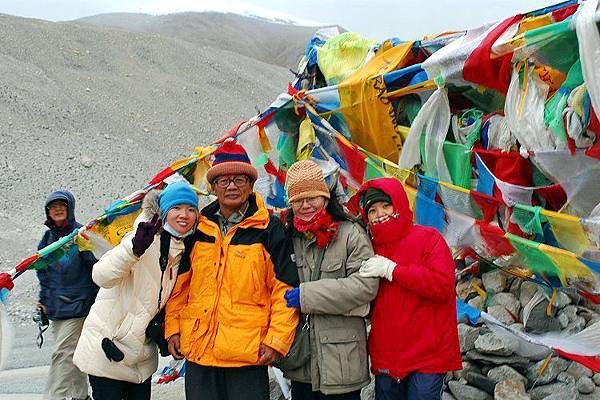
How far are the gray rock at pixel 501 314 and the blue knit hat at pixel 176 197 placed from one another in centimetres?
231

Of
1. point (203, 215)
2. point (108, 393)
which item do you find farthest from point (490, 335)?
point (108, 393)

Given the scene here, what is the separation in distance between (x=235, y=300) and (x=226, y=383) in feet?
1.37

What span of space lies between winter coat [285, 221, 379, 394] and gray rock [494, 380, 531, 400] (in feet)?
3.70

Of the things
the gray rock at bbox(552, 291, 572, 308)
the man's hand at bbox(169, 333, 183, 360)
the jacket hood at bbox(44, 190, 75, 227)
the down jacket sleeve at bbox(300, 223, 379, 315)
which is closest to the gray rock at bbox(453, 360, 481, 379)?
the gray rock at bbox(552, 291, 572, 308)

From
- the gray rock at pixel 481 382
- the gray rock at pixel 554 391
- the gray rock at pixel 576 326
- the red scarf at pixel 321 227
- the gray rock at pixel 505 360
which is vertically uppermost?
the red scarf at pixel 321 227

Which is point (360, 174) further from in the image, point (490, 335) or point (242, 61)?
point (242, 61)

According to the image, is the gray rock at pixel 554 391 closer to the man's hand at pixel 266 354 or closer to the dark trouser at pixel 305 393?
the dark trouser at pixel 305 393

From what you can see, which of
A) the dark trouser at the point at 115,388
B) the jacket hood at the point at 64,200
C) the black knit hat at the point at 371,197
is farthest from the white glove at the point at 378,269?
the jacket hood at the point at 64,200

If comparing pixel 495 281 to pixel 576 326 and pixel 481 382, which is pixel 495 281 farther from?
pixel 481 382

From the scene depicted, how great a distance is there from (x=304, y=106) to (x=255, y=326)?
2.96m

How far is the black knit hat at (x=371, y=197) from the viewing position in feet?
9.78

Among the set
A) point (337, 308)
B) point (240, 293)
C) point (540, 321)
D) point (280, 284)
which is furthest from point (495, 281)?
point (240, 293)

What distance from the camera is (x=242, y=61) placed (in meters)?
34.5

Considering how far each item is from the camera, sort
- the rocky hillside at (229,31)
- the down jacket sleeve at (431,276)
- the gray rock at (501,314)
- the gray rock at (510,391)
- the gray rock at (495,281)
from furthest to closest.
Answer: the rocky hillside at (229,31), the gray rock at (495,281), the gray rock at (501,314), the gray rock at (510,391), the down jacket sleeve at (431,276)
